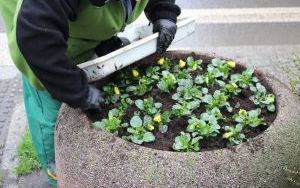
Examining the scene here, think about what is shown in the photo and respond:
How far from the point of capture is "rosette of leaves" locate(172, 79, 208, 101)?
7.80ft

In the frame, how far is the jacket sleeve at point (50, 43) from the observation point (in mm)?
1931

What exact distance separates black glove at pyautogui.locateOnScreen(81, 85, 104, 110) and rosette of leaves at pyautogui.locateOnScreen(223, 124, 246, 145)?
0.56 metres

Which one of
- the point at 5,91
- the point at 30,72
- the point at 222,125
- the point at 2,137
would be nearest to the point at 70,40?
the point at 30,72

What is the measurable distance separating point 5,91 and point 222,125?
2.55 m

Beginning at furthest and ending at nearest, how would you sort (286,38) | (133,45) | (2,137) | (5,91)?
(286,38) → (5,91) → (2,137) → (133,45)

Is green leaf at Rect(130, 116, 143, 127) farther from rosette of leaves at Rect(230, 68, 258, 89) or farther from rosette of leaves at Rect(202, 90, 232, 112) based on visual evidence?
rosette of leaves at Rect(230, 68, 258, 89)

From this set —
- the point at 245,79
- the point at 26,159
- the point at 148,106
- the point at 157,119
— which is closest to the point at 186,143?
the point at 157,119

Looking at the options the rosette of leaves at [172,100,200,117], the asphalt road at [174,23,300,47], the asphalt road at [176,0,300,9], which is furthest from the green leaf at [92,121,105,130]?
the asphalt road at [176,0,300,9]

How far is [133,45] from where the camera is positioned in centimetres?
232

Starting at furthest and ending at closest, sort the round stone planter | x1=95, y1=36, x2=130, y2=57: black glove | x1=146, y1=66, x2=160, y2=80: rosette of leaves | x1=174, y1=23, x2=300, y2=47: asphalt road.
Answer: x1=174, y1=23, x2=300, y2=47: asphalt road
x1=95, y1=36, x2=130, y2=57: black glove
x1=146, y1=66, x2=160, y2=80: rosette of leaves
the round stone planter

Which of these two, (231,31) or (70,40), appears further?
(231,31)

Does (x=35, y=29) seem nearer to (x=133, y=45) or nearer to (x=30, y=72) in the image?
(x=30, y=72)

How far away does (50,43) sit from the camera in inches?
77.5

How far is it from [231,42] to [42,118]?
2.81m
